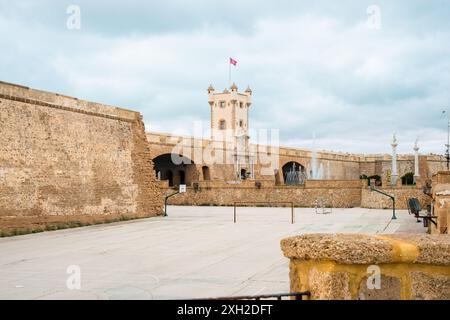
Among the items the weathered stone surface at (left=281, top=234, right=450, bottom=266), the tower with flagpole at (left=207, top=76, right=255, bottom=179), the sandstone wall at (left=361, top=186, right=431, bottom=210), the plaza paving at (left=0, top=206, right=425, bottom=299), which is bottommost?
the plaza paving at (left=0, top=206, right=425, bottom=299)

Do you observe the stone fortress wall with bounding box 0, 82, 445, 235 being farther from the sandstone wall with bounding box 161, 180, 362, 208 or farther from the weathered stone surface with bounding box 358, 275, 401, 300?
the weathered stone surface with bounding box 358, 275, 401, 300

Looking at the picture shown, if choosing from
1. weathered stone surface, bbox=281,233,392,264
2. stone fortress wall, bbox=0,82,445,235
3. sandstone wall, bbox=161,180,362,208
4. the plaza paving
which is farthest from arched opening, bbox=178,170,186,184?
weathered stone surface, bbox=281,233,392,264

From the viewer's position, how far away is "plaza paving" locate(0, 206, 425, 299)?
7809 millimetres

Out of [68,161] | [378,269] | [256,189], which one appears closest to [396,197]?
[256,189]

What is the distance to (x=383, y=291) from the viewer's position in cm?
324

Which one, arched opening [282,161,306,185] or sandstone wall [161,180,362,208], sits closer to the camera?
sandstone wall [161,180,362,208]

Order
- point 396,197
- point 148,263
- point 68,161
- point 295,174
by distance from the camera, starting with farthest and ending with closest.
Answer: point 295,174, point 396,197, point 68,161, point 148,263

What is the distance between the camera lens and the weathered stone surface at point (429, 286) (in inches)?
128

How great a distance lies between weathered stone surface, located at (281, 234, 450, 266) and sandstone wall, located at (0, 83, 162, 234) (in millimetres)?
15584

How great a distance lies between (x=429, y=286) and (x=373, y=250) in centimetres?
46

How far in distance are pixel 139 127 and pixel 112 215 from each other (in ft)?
16.9

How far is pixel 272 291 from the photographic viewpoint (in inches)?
303

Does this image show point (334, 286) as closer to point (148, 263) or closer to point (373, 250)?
point (373, 250)

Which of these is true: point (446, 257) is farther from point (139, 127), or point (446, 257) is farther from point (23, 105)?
point (139, 127)
